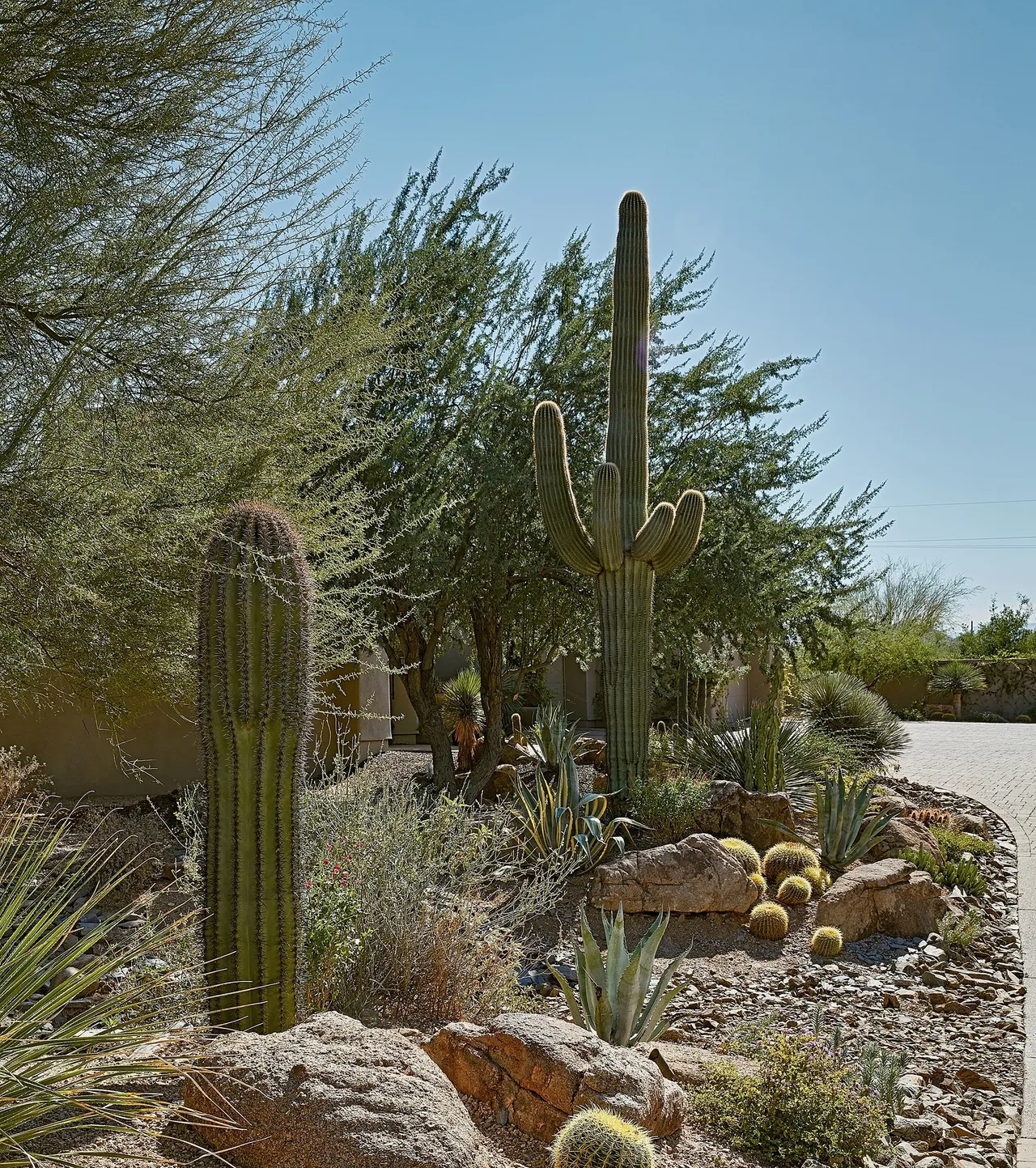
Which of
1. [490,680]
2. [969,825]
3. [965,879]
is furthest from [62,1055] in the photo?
[969,825]

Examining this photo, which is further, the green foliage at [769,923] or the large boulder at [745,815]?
the large boulder at [745,815]

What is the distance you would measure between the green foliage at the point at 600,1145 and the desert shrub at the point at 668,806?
7259 mm

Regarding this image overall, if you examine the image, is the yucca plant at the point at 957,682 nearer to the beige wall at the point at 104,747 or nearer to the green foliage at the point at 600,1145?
the beige wall at the point at 104,747

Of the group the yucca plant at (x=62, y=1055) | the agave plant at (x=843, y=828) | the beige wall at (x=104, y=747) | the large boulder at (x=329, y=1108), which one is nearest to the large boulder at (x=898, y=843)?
the agave plant at (x=843, y=828)

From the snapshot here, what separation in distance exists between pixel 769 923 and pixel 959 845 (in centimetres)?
416

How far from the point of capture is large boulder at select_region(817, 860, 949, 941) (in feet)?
30.3

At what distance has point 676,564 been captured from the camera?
11688 millimetres

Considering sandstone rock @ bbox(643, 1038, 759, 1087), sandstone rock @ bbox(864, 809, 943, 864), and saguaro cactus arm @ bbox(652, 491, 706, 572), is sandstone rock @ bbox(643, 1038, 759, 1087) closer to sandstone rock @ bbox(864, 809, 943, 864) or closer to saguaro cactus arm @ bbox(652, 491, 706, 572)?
sandstone rock @ bbox(864, 809, 943, 864)

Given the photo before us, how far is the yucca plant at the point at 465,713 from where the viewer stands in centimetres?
1520

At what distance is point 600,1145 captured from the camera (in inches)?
136

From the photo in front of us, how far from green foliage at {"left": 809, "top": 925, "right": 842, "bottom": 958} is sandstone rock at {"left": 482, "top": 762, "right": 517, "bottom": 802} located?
15.8ft

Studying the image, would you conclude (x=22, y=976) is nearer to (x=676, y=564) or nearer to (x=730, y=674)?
(x=676, y=564)

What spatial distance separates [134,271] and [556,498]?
6.32 meters

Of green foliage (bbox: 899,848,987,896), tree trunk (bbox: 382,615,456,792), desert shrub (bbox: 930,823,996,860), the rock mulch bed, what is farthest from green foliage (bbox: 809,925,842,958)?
tree trunk (bbox: 382,615,456,792)
